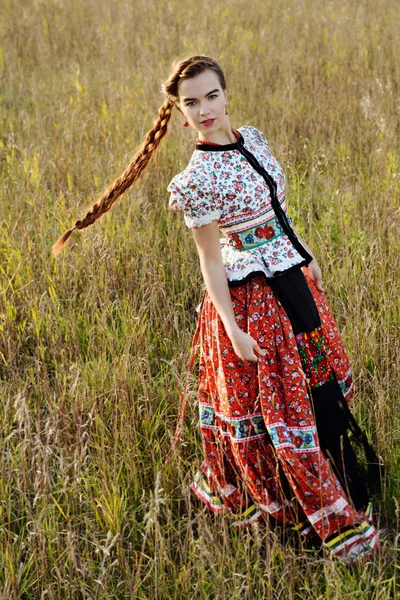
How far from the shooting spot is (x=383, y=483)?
7.38 feet

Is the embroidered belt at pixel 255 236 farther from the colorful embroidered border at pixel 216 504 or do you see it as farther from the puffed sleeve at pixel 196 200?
the colorful embroidered border at pixel 216 504

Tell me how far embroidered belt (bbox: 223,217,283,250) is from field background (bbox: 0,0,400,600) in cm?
63

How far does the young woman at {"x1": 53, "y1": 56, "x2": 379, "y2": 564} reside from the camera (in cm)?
196

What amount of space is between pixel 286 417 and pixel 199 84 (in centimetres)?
93

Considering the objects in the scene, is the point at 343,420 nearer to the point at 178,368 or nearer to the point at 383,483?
the point at 383,483

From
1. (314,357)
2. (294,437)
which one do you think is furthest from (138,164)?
(294,437)

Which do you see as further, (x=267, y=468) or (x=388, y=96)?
(x=388, y=96)

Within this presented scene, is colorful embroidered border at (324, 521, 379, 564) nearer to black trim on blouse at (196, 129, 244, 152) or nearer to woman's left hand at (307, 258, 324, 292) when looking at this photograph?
woman's left hand at (307, 258, 324, 292)

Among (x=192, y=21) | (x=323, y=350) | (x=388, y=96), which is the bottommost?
(x=323, y=350)

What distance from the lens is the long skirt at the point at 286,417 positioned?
2.00m

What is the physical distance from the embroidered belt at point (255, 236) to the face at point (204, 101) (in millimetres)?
286

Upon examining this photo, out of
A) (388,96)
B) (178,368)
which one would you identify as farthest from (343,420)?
(388,96)

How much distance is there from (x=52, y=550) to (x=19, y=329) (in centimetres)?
108

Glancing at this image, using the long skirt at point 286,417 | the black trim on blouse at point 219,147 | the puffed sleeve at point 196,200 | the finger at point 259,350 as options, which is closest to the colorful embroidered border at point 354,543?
the long skirt at point 286,417
